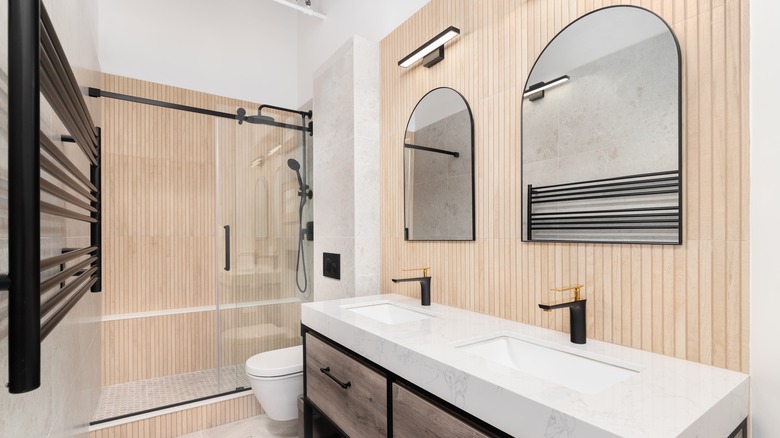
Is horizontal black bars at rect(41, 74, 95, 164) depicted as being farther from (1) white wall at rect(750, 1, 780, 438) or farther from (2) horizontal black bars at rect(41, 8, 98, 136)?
(1) white wall at rect(750, 1, 780, 438)

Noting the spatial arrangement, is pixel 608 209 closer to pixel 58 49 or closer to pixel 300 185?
pixel 58 49

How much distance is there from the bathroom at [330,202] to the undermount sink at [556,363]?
17 centimetres

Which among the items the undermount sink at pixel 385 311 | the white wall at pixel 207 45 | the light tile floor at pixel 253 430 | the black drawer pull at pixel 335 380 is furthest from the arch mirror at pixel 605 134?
the white wall at pixel 207 45

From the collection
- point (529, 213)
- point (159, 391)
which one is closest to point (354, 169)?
point (529, 213)

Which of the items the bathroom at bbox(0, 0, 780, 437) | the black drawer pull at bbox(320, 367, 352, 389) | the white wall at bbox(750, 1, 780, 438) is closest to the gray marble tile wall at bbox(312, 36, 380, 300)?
the bathroom at bbox(0, 0, 780, 437)

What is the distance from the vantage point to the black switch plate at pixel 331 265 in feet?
7.90

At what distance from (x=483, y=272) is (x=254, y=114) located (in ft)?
6.00

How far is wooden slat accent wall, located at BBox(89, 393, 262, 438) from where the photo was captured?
7.06ft

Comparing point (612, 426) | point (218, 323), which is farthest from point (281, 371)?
point (612, 426)

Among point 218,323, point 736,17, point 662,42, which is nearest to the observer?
point 736,17

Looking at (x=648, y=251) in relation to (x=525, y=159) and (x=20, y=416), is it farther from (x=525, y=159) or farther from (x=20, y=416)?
(x=20, y=416)

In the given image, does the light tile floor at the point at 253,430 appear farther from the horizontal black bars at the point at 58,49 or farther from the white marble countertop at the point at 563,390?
the horizontal black bars at the point at 58,49

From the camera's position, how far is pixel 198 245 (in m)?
3.20

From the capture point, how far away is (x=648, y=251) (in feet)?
3.66
